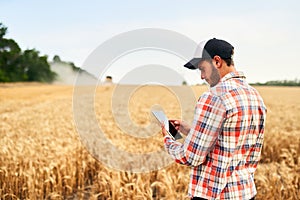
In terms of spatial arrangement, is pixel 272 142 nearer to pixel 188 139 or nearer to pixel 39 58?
pixel 188 139

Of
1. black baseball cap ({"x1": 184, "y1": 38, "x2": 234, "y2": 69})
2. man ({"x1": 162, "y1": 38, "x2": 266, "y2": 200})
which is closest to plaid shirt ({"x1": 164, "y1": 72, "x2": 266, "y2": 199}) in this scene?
man ({"x1": 162, "y1": 38, "x2": 266, "y2": 200})

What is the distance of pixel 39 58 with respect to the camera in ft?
239

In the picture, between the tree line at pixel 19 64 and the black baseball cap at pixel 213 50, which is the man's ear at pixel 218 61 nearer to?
the black baseball cap at pixel 213 50

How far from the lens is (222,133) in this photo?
2.01 metres

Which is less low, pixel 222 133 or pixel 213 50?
pixel 213 50

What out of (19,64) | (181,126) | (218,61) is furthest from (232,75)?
(19,64)

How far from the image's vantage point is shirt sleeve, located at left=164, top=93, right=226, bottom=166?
6.44 ft

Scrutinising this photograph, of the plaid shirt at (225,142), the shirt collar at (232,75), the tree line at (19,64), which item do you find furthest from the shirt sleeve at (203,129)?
the tree line at (19,64)

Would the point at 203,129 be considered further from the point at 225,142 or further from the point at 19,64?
the point at 19,64

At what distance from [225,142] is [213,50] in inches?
22.6

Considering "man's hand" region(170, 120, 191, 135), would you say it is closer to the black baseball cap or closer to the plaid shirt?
the plaid shirt

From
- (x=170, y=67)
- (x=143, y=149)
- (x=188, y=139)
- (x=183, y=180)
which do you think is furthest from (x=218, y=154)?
(x=143, y=149)

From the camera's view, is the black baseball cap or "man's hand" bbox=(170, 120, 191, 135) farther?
"man's hand" bbox=(170, 120, 191, 135)

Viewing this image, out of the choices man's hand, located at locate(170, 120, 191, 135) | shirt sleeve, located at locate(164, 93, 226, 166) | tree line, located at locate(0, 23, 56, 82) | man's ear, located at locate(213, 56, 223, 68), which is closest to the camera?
shirt sleeve, located at locate(164, 93, 226, 166)
